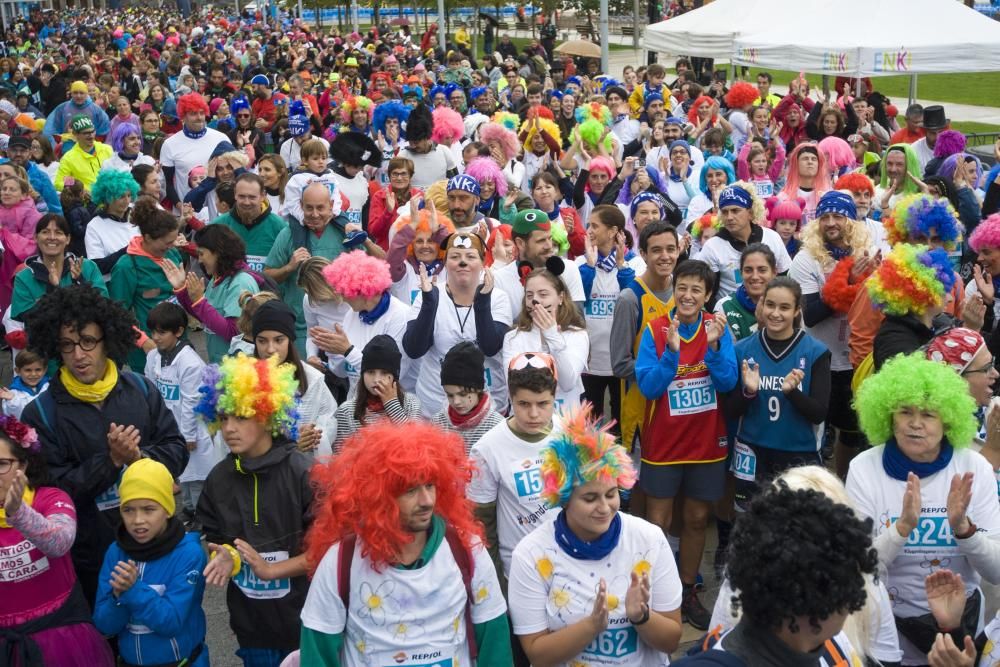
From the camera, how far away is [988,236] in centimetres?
654

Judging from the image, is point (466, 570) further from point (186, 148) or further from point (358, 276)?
point (186, 148)

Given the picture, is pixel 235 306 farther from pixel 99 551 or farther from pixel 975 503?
pixel 975 503

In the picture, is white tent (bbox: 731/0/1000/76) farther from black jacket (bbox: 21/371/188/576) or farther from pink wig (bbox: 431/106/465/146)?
black jacket (bbox: 21/371/188/576)

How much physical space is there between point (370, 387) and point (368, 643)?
1933mm

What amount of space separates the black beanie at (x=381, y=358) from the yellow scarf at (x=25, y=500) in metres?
1.63

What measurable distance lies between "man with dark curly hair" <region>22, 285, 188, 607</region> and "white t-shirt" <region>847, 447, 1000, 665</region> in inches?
124

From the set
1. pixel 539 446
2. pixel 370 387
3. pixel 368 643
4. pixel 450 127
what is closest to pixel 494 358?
pixel 370 387

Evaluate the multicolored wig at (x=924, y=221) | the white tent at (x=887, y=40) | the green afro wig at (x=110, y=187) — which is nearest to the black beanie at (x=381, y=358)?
the multicolored wig at (x=924, y=221)

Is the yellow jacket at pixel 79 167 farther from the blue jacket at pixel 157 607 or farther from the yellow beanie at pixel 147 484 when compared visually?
the blue jacket at pixel 157 607

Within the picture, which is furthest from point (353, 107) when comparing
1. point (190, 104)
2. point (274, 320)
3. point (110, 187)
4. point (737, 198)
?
point (274, 320)

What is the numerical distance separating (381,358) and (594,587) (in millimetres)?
2014

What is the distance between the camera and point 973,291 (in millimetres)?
6719

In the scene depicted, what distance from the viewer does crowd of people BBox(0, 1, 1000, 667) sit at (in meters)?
3.54

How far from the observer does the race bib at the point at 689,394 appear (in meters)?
5.50
